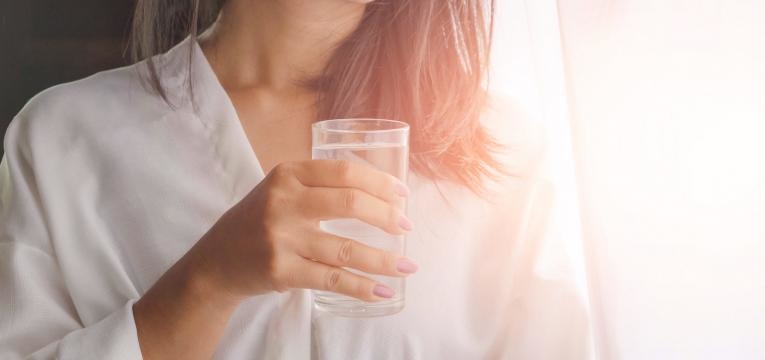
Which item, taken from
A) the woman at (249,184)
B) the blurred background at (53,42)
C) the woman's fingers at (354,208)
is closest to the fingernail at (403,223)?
the woman's fingers at (354,208)

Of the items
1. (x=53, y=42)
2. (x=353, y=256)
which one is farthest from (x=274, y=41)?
(x=353, y=256)

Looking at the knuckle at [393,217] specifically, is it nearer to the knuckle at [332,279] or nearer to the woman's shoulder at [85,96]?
the knuckle at [332,279]

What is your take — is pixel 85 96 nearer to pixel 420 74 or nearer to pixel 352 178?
pixel 420 74

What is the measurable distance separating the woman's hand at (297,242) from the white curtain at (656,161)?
1.40 feet

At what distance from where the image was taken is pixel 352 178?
0.87 meters

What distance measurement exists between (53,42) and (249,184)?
1.45ft

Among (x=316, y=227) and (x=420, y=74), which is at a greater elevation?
(x=420, y=74)

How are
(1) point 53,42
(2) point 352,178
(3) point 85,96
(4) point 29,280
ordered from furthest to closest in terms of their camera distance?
(1) point 53,42, (3) point 85,96, (4) point 29,280, (2) point 352,178

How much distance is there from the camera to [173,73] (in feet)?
4.42

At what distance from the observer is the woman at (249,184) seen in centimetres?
120

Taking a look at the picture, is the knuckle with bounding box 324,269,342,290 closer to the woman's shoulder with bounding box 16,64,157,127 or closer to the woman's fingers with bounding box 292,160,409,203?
the woman's fingers with bounding box 292,160,409,203

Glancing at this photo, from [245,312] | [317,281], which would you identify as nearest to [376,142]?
[317,281]

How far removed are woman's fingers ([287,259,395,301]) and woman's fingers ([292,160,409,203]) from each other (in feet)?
0.26

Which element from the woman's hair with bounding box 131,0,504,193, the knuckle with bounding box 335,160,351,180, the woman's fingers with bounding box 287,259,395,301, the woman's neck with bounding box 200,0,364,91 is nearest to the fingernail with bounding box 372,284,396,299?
the woman's fingers with bounding box 287,259,395,301
